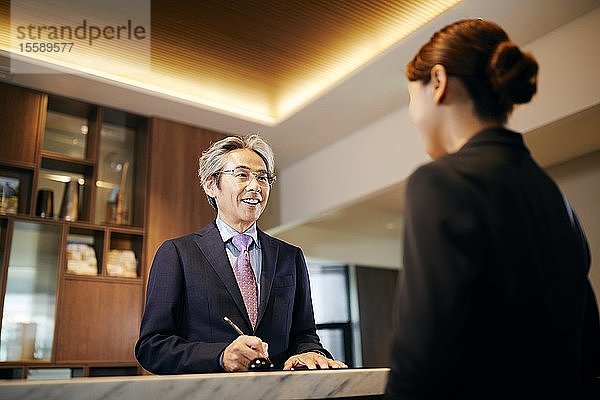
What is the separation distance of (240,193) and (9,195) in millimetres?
2353

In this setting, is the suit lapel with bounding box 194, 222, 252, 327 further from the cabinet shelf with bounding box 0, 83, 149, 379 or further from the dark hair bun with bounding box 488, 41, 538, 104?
the cabinet shelf with bounding box 0, 83, 149, 379

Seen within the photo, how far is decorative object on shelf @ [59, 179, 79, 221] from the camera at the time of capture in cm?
359

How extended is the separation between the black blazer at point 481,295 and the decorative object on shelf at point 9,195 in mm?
3262

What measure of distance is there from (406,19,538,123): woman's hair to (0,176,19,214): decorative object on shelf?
3224mm

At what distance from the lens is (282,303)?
1.60m

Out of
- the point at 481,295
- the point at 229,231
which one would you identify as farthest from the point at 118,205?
the point at 481,295

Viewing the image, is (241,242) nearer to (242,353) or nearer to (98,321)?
(242,353)

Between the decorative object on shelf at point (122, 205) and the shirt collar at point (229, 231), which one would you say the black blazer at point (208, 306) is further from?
the decorative object on shelf at point (122, 205)

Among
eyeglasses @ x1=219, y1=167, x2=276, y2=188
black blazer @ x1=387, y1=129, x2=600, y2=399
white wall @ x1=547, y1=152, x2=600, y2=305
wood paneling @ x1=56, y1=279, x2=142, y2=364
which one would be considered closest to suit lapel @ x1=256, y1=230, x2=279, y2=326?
eyeglasses @ x1=219, y1=167, x2=276, y2=188

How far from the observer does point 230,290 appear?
1.53 m

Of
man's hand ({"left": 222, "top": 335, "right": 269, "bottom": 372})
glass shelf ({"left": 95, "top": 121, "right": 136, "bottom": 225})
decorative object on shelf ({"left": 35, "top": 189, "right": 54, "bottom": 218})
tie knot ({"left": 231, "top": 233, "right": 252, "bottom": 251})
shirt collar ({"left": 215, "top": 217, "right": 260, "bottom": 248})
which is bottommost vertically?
man's hand ({"left": 222, "top": 335, "right": 269, "bottom": 372})

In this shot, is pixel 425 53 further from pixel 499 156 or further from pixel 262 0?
pixel 262 0

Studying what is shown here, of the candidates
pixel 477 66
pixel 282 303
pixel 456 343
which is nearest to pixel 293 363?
pixel 282 303

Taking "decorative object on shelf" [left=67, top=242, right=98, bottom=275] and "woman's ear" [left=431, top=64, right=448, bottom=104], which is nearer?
"woman's ear" [left=431, top=64, right=448, bottom=104]
